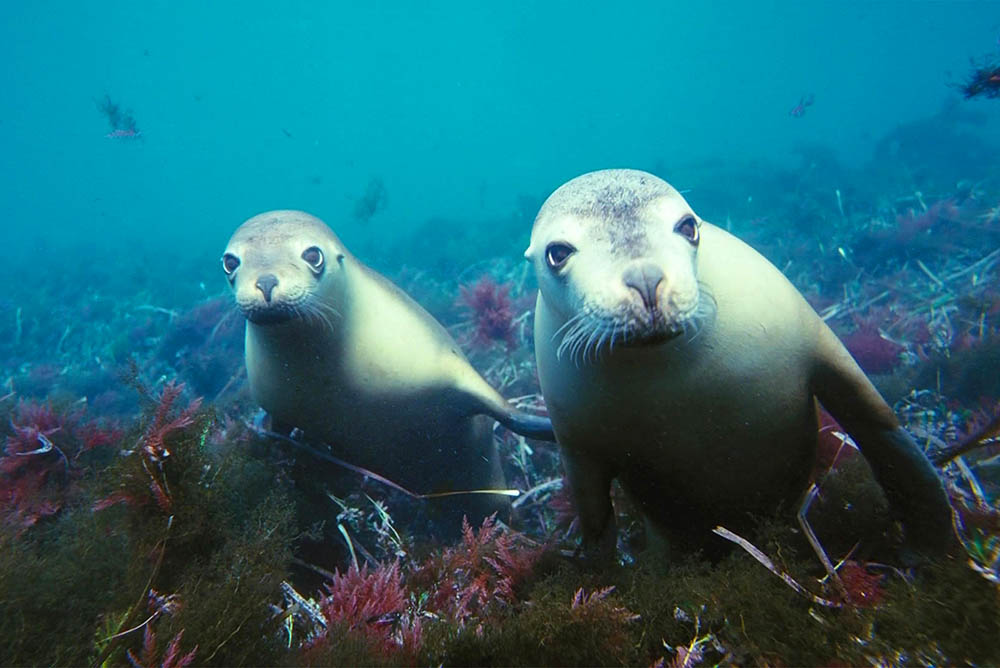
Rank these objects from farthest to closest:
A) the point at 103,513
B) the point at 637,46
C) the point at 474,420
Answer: the point at 637,46 → the point at 474,420 → the point at 103,513

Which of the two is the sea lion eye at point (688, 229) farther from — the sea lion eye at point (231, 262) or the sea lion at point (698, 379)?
the sea lion eye at point (231, 262)

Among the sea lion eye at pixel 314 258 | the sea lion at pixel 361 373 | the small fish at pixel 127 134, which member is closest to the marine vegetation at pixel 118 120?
the small fish at pixel 127 134

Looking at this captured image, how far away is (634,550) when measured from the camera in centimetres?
269

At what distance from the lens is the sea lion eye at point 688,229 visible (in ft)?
5.50

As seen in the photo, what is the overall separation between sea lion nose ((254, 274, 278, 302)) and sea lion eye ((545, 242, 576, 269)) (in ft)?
4.78

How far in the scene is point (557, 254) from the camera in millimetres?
1718

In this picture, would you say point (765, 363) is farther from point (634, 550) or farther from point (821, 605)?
point (634, 550)

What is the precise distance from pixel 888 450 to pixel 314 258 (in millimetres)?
2749

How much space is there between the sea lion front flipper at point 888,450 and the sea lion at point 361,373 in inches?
→ 54.7

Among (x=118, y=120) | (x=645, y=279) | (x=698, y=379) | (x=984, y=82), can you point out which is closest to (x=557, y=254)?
(x=645, y=279)

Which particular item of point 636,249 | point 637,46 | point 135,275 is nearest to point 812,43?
point 637,46

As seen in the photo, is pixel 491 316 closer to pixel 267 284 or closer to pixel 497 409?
pixel 497 409

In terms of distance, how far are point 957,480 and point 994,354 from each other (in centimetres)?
187

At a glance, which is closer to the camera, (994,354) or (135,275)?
(994,354)
